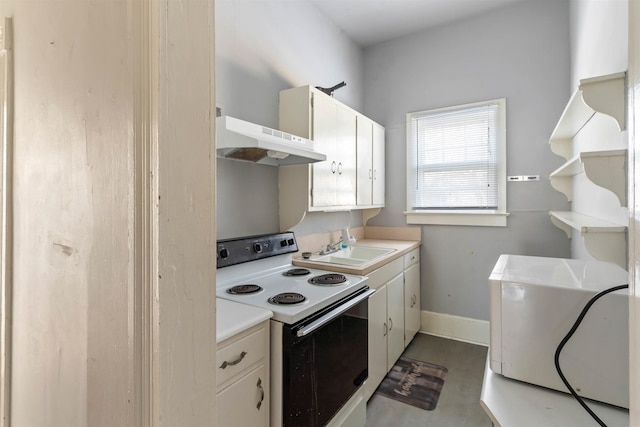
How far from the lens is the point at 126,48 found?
0.54 metres

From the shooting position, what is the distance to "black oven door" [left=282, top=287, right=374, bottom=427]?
131 centimetres

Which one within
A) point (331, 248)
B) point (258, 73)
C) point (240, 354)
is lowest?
point (240, 354)

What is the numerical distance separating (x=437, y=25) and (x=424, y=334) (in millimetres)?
3034

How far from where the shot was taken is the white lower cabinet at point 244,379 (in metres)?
1.10

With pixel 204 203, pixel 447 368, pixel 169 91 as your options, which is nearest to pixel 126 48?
pixel 169 91

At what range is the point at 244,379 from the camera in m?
1.21

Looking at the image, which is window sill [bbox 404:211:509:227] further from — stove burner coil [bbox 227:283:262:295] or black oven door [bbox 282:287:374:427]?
stove burner coil [bbox 227:283:262:295]

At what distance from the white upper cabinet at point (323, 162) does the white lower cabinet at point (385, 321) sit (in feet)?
2.00

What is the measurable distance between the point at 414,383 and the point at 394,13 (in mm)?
3084

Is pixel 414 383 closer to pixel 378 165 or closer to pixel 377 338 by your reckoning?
pixel 377 338

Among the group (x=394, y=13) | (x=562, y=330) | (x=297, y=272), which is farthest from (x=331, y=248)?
(x=394, y=13)

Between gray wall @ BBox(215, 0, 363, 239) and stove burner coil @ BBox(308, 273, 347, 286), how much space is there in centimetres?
52

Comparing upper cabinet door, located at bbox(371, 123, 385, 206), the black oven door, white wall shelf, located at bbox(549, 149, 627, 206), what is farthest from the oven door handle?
upper cabinet door, located at bbox(371, 123, 385, 206)

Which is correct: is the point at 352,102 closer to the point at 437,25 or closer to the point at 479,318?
the point at 437,25
